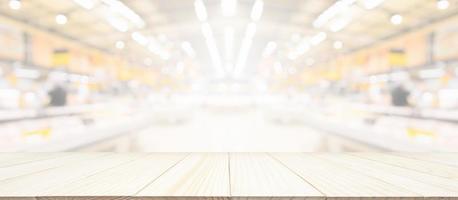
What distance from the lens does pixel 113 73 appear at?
34.9 ft

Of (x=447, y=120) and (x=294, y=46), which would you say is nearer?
(x=447, y=120)

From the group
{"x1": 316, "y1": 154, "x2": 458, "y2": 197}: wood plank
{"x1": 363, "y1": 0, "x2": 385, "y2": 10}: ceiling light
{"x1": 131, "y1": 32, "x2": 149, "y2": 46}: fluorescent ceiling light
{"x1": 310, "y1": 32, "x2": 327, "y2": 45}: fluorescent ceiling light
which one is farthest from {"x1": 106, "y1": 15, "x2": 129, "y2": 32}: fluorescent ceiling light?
{"x1": 316, "y1": 154, "x2": 458, "y2": 197}: wood plank

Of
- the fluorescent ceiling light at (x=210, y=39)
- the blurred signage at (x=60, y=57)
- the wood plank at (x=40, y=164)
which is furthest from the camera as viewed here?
the blurred signage at (x=60, y=57)

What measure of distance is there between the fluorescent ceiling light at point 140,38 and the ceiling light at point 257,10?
3.40 meters

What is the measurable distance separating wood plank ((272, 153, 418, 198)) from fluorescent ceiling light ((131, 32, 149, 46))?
748 centimetres

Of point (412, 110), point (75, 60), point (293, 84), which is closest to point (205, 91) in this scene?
point (293, 84)

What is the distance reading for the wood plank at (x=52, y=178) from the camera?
0.69 meters

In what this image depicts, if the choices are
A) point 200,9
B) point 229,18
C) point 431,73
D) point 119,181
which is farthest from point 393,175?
point 431,73

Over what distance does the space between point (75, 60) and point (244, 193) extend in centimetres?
868

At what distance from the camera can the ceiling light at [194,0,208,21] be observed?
4.54 meters

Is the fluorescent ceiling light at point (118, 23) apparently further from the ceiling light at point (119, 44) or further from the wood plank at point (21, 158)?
the wood plank at point (21, 158)

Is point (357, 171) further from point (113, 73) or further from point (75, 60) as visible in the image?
point (113, 73)

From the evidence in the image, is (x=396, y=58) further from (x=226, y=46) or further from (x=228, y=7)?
(x=228, y=7)

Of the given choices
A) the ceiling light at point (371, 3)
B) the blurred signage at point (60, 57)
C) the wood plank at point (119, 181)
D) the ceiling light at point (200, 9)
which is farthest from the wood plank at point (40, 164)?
the blurred signage at point (60, 57)
